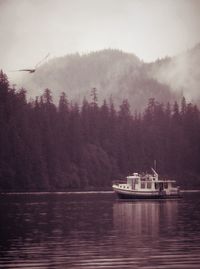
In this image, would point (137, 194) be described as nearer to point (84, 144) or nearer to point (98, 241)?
point (98, 241)

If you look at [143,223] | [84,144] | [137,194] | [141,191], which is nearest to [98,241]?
[143,223]

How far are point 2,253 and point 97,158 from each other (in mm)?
114884

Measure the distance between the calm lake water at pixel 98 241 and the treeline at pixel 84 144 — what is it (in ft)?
221

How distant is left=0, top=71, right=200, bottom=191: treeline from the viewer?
128250mm

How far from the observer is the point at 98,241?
38.4m

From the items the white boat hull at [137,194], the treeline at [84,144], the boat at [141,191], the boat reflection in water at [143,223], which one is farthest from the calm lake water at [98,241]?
the treeline at [84,144]

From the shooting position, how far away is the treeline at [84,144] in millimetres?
128250

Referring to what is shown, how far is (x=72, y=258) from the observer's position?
1256 inches

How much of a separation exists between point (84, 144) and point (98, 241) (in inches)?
4530

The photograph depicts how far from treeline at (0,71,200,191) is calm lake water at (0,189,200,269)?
221 ft

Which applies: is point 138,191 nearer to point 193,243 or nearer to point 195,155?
point 193,243

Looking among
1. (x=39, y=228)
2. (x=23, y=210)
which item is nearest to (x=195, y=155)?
(x=23, y=210)

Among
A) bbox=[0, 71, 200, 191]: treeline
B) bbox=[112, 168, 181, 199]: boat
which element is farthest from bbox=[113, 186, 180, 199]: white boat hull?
bbox=[0, 71, 200, 191]: treeline

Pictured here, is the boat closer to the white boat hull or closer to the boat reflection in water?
the white boat hull
